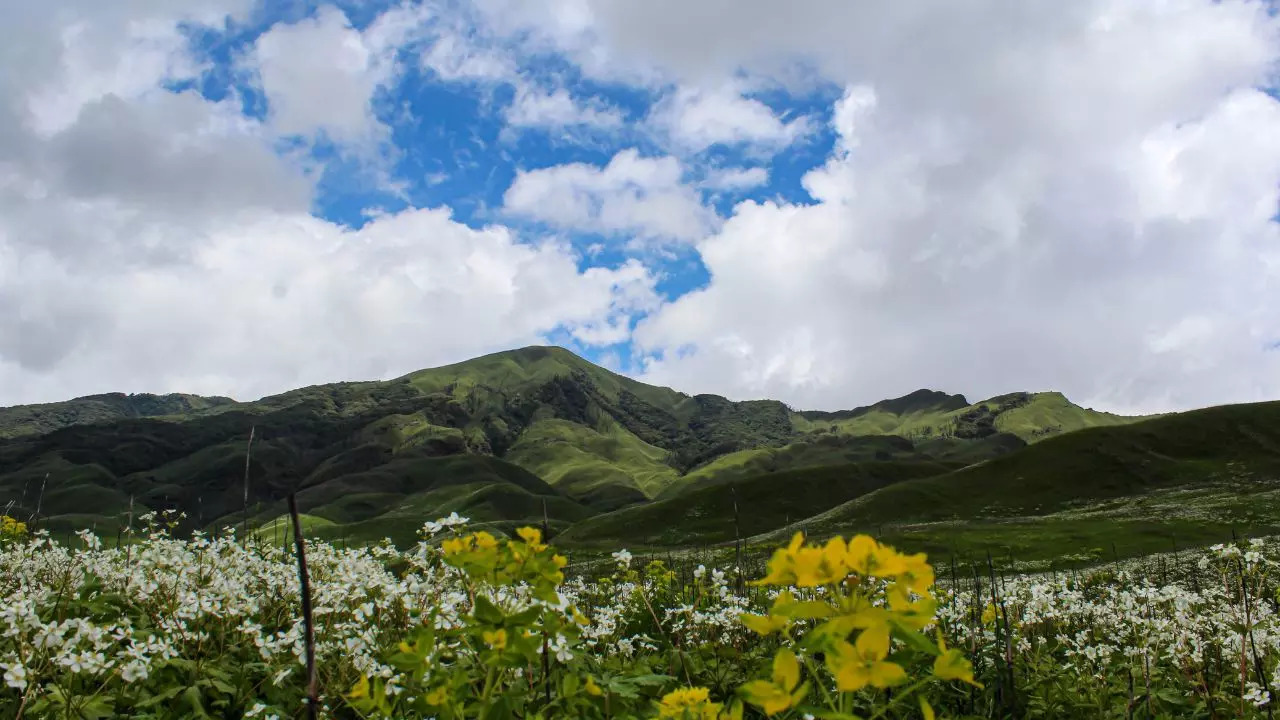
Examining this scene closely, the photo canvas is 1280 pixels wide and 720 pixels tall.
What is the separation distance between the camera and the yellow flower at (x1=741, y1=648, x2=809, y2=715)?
6.43 ft

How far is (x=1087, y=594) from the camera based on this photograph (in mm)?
22062

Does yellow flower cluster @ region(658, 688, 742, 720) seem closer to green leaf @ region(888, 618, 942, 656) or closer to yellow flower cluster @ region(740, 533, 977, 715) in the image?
yellow flower cluster @ region(740, 533, 977, 715)

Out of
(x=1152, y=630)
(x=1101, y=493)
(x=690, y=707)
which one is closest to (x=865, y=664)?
(x=690, y=707)

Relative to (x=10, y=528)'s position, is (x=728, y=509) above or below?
below

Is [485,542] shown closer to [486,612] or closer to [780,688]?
[486,612]

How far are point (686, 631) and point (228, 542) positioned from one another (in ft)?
20.6

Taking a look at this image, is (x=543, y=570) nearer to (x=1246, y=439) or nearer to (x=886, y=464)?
(x=1246, y=439)

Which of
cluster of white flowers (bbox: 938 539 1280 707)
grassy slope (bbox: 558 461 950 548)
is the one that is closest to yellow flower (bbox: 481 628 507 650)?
cluster of white flowers (bbox: 938 539 1280 707)

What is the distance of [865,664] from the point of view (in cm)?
192

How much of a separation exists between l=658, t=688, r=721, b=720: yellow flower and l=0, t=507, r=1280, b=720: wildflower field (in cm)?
1

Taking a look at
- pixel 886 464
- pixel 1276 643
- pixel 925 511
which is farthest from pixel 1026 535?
pixel 886 464

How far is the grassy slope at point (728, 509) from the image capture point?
117 metres

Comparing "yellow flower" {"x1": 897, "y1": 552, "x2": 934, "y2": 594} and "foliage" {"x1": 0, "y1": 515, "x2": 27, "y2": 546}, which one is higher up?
"foliage" {"x1": 0, "y1": 515, "x2": 27, "y2": 546}

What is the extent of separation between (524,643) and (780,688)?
1075 millimetres
